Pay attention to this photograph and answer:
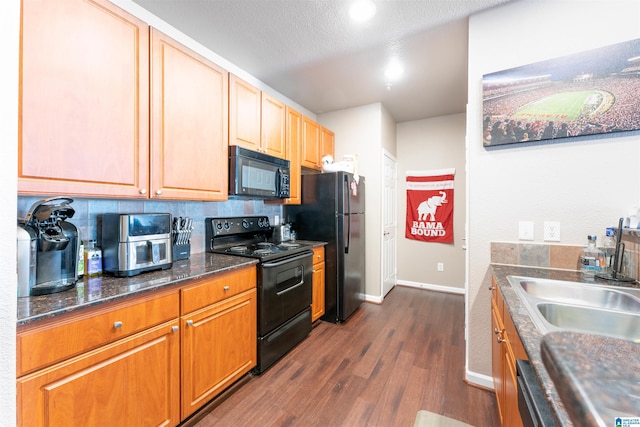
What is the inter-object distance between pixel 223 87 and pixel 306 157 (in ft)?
4.16

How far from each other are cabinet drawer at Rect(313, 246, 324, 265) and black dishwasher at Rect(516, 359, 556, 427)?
2064 millimetres

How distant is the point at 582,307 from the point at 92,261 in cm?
239

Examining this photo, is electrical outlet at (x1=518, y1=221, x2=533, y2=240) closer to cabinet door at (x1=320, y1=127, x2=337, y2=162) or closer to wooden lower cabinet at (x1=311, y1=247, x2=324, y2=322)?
wooden lower cabinet at (x1=311, y1=247, x2=324, y2=322)

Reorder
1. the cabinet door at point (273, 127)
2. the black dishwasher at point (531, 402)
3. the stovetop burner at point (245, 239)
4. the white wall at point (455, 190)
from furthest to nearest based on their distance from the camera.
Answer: the white wall at point (455, 190), the cabinet door at point (273, 127), the stovetop burner at point (245, 239), the black dishwasher at point (531, 402)

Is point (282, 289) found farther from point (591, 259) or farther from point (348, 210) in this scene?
point (591, 259)

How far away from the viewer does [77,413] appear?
1.06 meters

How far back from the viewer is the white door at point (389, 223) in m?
3.71

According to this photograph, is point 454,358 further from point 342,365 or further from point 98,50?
point 98,50

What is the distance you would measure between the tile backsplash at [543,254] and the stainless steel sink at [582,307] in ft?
0.92

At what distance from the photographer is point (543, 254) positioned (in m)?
1.68

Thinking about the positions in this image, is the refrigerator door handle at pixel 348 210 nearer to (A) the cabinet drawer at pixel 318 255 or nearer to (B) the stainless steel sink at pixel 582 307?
(A) the cabinet drawer at pixel 318 255

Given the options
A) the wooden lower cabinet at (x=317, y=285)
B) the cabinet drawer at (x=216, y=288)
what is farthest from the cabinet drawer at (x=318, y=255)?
the cabinet drawer at (x=216, y=288)

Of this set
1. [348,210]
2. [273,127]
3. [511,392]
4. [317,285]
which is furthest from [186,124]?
[511,392]

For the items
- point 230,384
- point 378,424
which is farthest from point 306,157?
point 378,424
